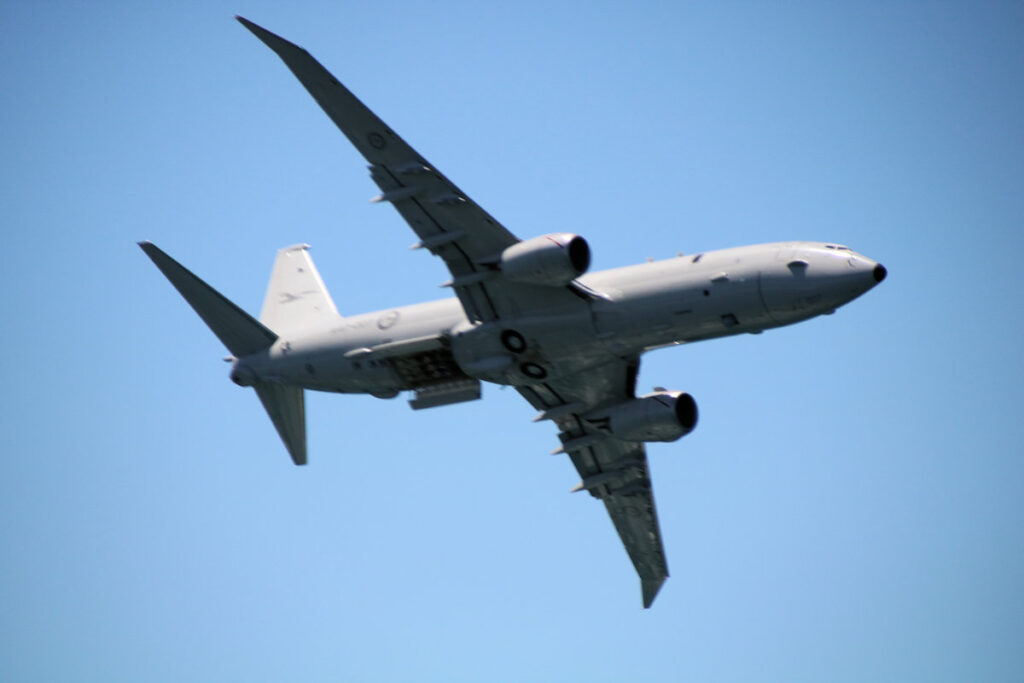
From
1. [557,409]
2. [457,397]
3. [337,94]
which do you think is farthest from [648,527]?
[337,94]

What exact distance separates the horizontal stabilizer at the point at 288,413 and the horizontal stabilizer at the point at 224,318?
179cm

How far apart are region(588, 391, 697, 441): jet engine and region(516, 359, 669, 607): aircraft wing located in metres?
0.81

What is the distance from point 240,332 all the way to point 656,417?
57.2ft

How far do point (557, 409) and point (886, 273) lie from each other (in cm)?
1533

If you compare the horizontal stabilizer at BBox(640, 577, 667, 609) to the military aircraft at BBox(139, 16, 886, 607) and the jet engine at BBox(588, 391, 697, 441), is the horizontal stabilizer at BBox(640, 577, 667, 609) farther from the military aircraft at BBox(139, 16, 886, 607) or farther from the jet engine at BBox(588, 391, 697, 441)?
the jet engine at BBox(588, 391, 697, 441)

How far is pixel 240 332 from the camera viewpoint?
57.1 m

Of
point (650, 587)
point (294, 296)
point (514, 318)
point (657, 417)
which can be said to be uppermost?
point (294, 296)

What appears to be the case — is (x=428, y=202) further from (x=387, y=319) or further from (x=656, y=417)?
(x=656, y=417)

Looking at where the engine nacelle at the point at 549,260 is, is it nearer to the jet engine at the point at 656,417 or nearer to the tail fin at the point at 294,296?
the jet engine at the point at 656,417

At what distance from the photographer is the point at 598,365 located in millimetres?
53344

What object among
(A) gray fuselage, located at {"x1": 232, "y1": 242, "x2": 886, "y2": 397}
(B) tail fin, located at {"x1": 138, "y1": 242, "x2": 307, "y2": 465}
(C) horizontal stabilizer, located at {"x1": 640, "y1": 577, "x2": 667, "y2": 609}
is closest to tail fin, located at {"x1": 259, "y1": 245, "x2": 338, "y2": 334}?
(B) tail fin, located at {"x1": 138, "y1": 242, "x2": 307, "y2": 465}

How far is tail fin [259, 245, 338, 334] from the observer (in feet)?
192

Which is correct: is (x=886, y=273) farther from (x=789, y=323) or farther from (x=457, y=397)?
(x=457, y=397)

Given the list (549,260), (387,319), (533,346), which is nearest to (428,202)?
(549,260)
